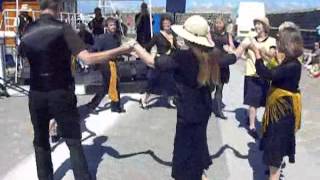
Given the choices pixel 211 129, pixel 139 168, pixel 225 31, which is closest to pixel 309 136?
pixel 211 129

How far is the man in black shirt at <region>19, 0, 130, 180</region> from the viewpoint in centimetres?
485

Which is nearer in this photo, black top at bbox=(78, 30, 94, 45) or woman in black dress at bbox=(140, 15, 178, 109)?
woman in black dress at bbox=(140, 15, 178, 109)

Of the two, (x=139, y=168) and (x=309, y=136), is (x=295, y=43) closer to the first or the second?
(x=139, y=168)

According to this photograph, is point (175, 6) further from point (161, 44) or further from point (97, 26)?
point (97, 26)

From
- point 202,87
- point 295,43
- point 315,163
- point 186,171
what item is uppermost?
point 295,43

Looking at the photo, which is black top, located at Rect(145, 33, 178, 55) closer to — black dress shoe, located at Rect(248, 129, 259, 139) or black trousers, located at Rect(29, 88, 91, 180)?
black dress shoe, located at Rect(248, 129, 259, 139)

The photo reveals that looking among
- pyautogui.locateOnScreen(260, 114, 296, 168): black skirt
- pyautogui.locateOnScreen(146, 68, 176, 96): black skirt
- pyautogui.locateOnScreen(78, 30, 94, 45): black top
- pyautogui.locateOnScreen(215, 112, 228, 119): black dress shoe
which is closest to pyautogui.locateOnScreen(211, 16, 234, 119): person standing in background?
pyautogui.locateOnScreen(215, 112, 228, 119): black dress shoe

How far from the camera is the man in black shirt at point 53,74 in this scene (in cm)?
485

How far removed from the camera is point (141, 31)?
15.1 meters

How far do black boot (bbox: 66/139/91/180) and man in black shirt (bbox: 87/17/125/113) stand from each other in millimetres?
4245

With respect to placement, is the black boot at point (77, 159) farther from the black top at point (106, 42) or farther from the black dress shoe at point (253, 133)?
the black top at point (106, 42)

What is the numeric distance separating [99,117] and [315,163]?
12.9 feet

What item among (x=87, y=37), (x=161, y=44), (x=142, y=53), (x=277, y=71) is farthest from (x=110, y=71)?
(x=87, y=37)

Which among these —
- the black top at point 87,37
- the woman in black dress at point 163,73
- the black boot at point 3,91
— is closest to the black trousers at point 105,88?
the woman in black dress at point 163,73
